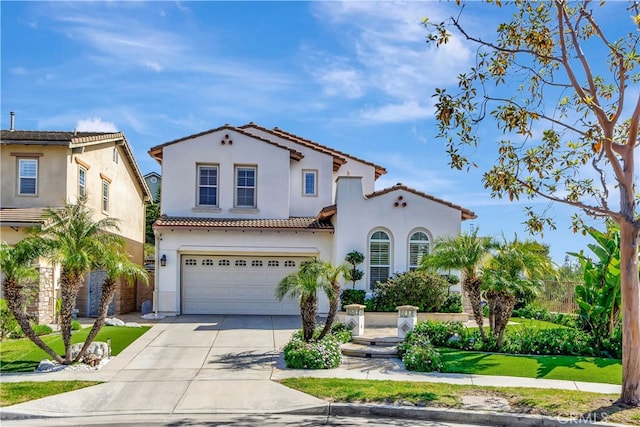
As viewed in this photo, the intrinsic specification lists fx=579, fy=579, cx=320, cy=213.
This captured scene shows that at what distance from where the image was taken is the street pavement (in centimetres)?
1004

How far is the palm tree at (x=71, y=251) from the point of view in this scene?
42.0 ft

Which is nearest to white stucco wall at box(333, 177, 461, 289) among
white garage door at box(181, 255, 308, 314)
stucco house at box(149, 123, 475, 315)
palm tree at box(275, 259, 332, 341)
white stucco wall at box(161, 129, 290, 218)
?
stucco house at box(149, 123, 475, 315)

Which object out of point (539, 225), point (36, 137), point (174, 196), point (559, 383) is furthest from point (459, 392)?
point (36, 137)

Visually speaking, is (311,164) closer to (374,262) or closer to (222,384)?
(374,262)

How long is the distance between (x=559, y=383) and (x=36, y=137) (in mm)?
18777

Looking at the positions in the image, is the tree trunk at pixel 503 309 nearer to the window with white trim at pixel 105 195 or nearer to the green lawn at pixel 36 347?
the green lawn at pixel 36 347

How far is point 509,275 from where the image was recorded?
14.9 m

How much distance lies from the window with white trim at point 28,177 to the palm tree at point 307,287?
1190 centimetres

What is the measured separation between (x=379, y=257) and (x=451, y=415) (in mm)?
11551

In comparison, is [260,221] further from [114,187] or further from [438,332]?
[438,332]

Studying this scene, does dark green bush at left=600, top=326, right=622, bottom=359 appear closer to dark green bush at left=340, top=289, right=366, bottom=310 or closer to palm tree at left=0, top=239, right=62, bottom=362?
dark green bush at left=340, top=289, right=366, bottom=310

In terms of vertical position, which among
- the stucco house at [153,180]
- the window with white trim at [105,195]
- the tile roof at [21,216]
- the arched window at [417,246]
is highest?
the stucco house at [153,180]

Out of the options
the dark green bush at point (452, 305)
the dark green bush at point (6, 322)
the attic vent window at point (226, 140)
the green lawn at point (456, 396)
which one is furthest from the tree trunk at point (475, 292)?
the dark green bush at point (6, 322)

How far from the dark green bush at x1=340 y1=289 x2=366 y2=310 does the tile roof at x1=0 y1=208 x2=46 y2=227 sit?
10.0 meters
